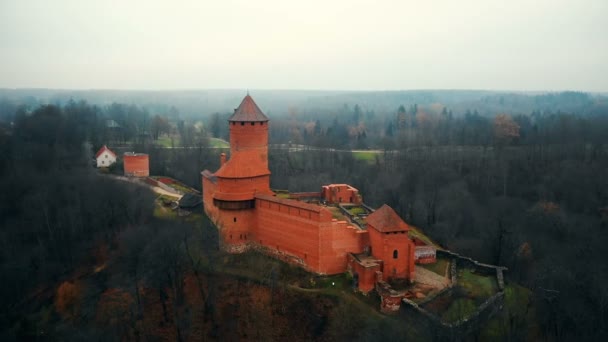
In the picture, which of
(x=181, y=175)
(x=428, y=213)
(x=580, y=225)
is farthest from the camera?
(x=181, y=175)

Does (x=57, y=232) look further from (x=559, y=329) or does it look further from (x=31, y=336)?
(x=559, y=329)

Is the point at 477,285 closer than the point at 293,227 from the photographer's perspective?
Yes

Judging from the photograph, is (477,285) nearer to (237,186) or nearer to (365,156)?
(237,186)

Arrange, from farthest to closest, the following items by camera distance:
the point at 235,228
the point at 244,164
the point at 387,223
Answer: the point at 244,164
the point at 235,228
the point at 387,223

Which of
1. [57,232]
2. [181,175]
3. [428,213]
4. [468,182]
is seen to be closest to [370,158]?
[468,182]

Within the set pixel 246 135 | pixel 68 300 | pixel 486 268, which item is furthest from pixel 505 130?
pixel 68 300

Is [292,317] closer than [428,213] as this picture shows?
Yes

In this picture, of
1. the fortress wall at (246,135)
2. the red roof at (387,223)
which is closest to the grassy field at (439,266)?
the red roof at (387,223)
